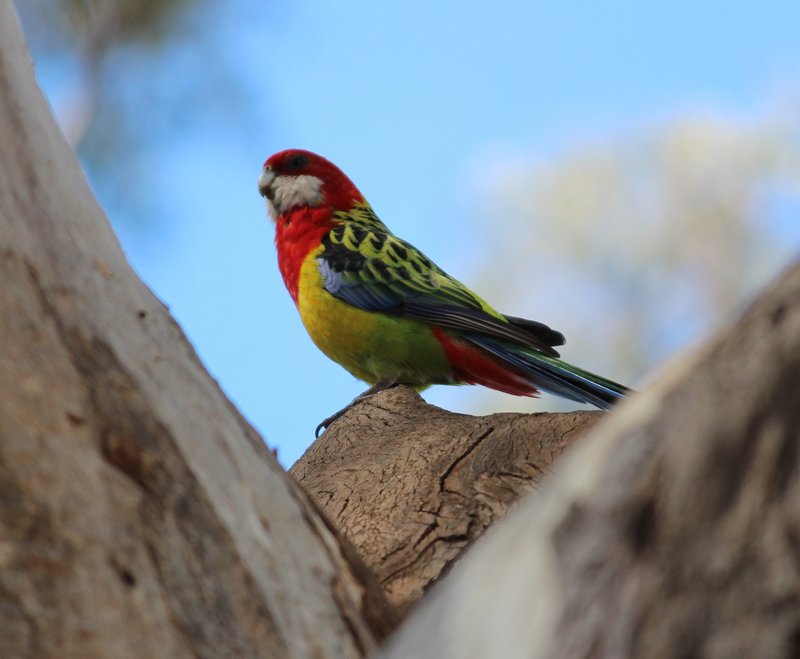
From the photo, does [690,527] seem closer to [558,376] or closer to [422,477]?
[422,477]

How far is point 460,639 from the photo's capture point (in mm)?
1438

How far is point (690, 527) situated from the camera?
1.31 meters

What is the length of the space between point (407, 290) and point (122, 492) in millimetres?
3696

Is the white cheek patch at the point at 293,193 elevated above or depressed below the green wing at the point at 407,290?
above

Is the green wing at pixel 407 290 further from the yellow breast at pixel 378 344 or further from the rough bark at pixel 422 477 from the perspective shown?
the rough bark at pixel 422 477

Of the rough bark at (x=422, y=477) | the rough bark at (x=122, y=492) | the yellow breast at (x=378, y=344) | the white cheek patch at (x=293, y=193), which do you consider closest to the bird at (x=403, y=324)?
the yellow breast at (x=378, y=344)

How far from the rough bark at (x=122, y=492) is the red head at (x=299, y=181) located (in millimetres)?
3951

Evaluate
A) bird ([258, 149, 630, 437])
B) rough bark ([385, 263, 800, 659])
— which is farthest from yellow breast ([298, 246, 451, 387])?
rough bark ([385, 263, 800, 659])

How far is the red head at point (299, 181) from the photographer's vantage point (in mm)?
6348

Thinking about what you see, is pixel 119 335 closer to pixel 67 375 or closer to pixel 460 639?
pixel 67 375

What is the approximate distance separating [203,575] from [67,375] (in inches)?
17.4

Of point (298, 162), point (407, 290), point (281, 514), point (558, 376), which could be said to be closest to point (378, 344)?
point (407, 290)

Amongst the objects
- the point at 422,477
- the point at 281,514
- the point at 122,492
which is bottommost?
the point at 281,514

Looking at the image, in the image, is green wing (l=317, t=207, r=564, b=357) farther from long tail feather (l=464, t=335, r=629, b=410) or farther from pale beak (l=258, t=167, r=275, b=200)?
pale beak (l=258, t=167, r=275, b=200)
